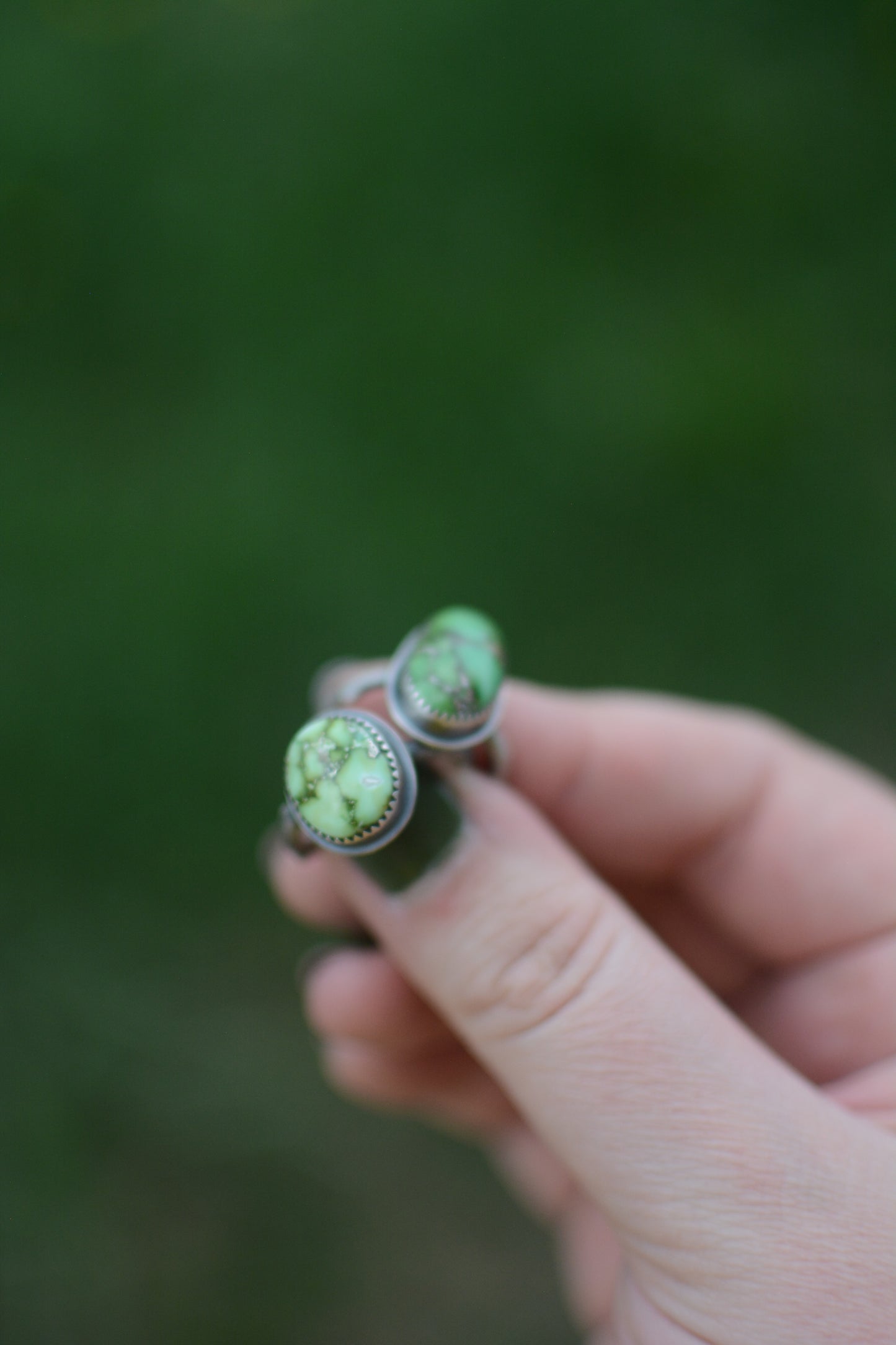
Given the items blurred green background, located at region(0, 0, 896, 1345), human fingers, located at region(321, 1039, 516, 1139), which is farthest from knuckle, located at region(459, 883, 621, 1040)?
blurred green background, located at region(0, 0, 896, 1345)

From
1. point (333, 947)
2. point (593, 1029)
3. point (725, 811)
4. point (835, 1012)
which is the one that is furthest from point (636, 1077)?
point (333, 947)

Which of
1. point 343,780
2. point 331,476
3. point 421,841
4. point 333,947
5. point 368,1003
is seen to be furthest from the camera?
point 331,476

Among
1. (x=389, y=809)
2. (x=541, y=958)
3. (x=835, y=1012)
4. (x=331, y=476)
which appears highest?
(x=331, y=476)

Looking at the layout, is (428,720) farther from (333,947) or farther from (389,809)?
(333,947)

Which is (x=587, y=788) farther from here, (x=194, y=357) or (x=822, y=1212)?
(x=194, y=357)

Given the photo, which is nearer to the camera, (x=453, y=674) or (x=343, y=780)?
(x=343, y=780)

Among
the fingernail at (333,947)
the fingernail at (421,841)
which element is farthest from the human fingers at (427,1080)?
the fingernail at (421,841)

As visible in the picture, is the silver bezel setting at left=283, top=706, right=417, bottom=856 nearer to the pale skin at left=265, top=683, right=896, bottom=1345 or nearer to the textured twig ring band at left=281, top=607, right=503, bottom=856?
the textured twig ring band at left=281, top=607, right=503, bottom=856

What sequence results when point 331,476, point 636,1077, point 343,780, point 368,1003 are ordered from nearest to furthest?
1. point 343,780
2. point 636,1077
3. point 368,1003
4. point 331,476
